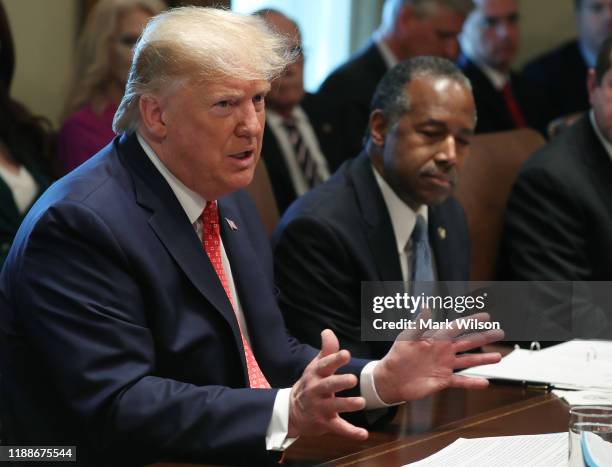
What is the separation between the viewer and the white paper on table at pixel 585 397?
2.28 meters

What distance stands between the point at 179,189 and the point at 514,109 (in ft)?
11.4

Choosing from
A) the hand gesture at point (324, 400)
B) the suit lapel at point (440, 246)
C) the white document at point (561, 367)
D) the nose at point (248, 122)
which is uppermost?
the nose at point (248, 122)

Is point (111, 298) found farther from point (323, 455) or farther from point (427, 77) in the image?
point (427, 77)

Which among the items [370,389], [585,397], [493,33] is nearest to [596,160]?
[585,397]

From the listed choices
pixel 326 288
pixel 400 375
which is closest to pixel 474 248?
pixel 326 288

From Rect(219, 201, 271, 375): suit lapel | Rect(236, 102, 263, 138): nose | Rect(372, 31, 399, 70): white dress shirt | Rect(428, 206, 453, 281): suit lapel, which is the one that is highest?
Rect(372, 31, 399, 70): white dress shirt

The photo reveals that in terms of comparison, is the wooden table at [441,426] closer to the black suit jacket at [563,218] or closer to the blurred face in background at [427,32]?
the black suit jacket at [563,218]

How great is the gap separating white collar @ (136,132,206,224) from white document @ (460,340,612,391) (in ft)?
2.43

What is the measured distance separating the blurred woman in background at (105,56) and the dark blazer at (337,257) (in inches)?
50.1

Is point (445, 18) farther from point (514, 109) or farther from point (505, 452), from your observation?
point (505, 452)

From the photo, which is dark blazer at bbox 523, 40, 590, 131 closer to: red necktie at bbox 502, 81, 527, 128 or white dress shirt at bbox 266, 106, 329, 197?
red necktie at bbox 502, 81, 527, 128

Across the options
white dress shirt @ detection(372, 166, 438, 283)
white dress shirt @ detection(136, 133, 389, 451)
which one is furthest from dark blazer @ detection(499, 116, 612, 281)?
white dress shirt @ detection(136, 133, 389, 451)

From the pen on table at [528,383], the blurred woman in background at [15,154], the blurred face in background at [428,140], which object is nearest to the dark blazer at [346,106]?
the blurred woman in background at [15,154]

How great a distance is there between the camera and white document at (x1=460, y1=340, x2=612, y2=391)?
7.93 feet
